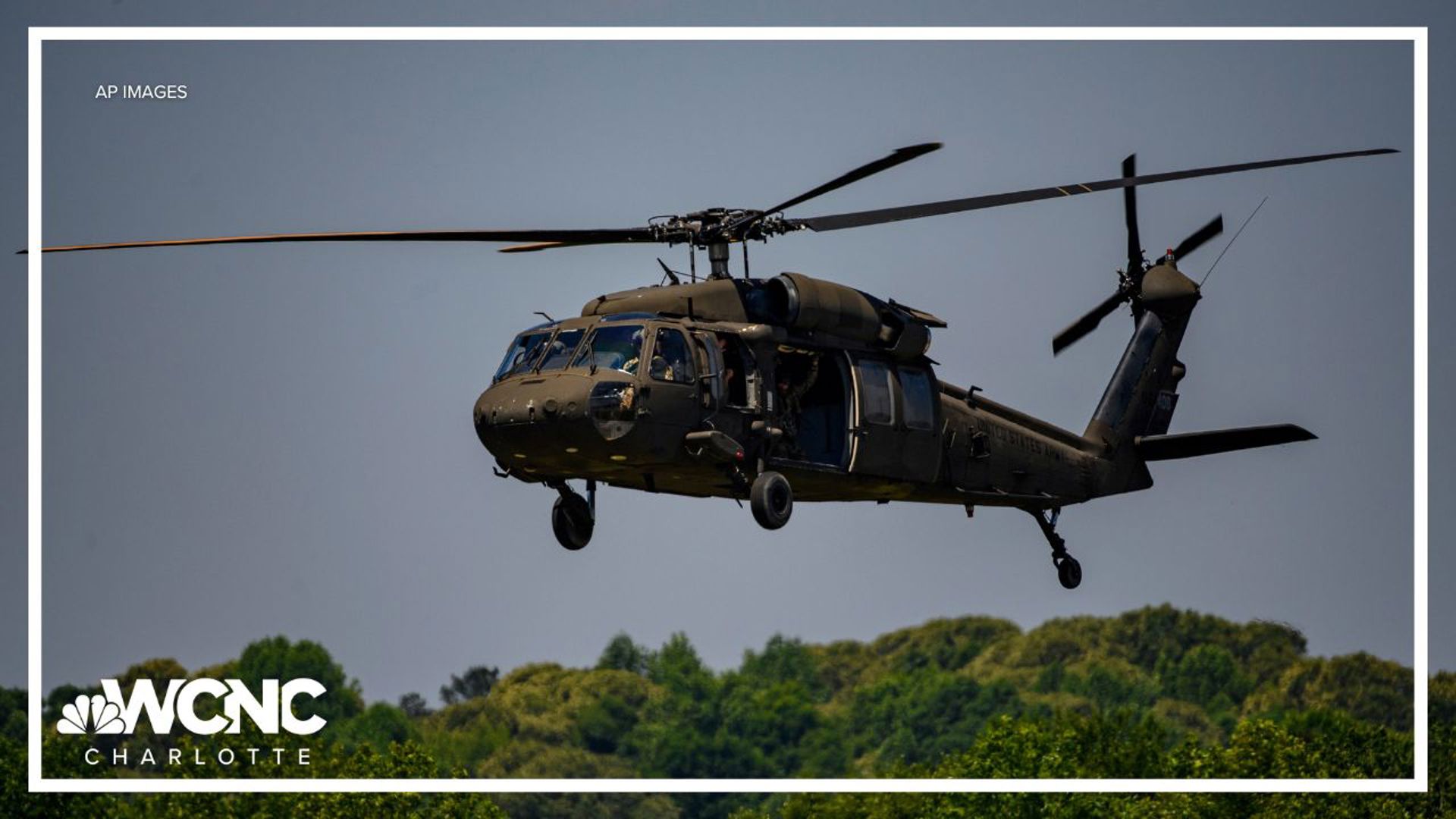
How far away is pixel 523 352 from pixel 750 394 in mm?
2342

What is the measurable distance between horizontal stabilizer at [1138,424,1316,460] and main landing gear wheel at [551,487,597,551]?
8089 millimetres

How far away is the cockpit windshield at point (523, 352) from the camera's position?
24.9m

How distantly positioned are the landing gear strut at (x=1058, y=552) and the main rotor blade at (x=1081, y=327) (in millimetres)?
2214

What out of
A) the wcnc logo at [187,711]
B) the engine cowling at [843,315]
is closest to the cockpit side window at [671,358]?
the engine cowling at [843,315]

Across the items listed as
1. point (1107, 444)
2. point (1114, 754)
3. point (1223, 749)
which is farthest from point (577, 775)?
→ point (1107, 444)

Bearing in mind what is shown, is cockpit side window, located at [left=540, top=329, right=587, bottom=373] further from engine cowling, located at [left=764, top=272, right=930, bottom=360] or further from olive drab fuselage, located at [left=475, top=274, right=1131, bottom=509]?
engine cowling, located at [left=764, top=272, right=930, bottom=360]

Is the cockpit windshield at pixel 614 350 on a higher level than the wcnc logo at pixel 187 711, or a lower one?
higher

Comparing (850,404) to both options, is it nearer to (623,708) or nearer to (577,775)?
(577,775)

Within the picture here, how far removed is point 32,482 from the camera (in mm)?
27500

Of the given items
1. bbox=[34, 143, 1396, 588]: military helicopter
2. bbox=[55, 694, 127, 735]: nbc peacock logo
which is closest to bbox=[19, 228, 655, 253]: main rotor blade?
bbox=[34, 143, 1396, 588]: military helicopter

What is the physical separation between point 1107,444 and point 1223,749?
1399 inches

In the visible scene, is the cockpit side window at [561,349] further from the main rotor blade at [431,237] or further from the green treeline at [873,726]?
the green treeline at [873,726]

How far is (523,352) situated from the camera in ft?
82.5

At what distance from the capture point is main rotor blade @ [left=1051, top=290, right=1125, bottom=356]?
1244 inches
